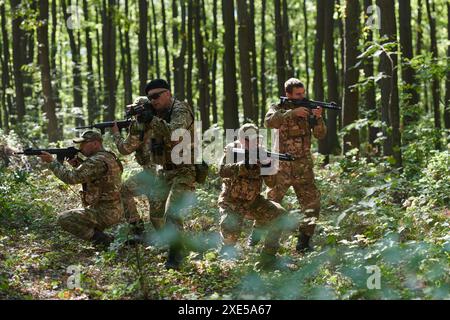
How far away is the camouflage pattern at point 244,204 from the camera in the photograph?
783 centimetres

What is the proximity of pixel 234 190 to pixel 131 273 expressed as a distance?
5.59 feet

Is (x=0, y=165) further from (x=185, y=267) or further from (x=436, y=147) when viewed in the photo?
(x=436, y=147)

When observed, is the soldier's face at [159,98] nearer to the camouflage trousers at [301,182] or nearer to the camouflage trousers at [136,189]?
the camouflage trousers at [136,189]

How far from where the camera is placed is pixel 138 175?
8797 millimetres

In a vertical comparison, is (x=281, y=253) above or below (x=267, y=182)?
below

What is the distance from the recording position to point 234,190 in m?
7.94

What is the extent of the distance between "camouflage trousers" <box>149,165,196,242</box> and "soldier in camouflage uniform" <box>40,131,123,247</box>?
69cm

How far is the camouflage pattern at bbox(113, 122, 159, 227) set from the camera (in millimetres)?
8477

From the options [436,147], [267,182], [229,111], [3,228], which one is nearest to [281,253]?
[267,182]

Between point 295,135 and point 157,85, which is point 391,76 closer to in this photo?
point 295,135

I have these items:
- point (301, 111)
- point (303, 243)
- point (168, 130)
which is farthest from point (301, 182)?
point (168, 130)

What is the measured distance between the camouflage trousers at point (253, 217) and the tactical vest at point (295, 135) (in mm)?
1310

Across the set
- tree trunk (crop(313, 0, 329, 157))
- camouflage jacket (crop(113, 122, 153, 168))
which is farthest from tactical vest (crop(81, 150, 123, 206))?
tree trunk (crop(313, 0, 329, 157))

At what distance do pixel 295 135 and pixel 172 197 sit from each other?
2.25m
